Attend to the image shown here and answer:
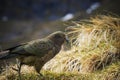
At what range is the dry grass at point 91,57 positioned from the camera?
324 inches

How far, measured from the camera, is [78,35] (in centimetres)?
988

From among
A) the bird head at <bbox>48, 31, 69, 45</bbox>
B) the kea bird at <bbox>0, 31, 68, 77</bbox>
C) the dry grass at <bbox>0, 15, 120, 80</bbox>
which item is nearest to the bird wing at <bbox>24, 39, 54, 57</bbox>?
the kea bird at <bbox>0, 31, 68, 77</bbox>

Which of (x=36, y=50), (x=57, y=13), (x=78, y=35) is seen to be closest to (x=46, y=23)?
(x=57, y=13)

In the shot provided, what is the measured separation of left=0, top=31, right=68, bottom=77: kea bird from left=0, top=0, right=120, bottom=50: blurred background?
1304cm

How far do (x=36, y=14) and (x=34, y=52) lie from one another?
18.5 metres

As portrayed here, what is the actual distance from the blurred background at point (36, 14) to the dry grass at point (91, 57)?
1132cm

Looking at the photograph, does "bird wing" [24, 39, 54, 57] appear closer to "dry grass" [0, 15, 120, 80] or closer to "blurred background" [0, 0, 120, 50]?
"dry grass" [0, 15, 120, 80]

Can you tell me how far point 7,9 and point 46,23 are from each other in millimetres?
4138

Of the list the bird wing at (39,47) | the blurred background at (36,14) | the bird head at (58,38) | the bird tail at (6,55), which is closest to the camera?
the bird tail at (6,55)

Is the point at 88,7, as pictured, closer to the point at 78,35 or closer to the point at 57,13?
the point at 57,13

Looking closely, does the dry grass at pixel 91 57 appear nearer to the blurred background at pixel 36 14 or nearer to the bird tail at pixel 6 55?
the bird tail at pixel 6 55

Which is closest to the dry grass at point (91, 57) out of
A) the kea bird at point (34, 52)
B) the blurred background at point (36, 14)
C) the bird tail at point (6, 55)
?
the kea bird at point (34, 52)

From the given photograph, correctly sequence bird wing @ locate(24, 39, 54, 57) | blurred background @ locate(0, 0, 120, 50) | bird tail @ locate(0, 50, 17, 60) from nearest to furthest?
bird tail @ locate(0, 50, 17, 60) → bird wing @ locate(24, 39, 54, 57) → blurred background @ locate(0, 0, 120, 50)

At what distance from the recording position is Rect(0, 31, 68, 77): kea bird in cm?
752
